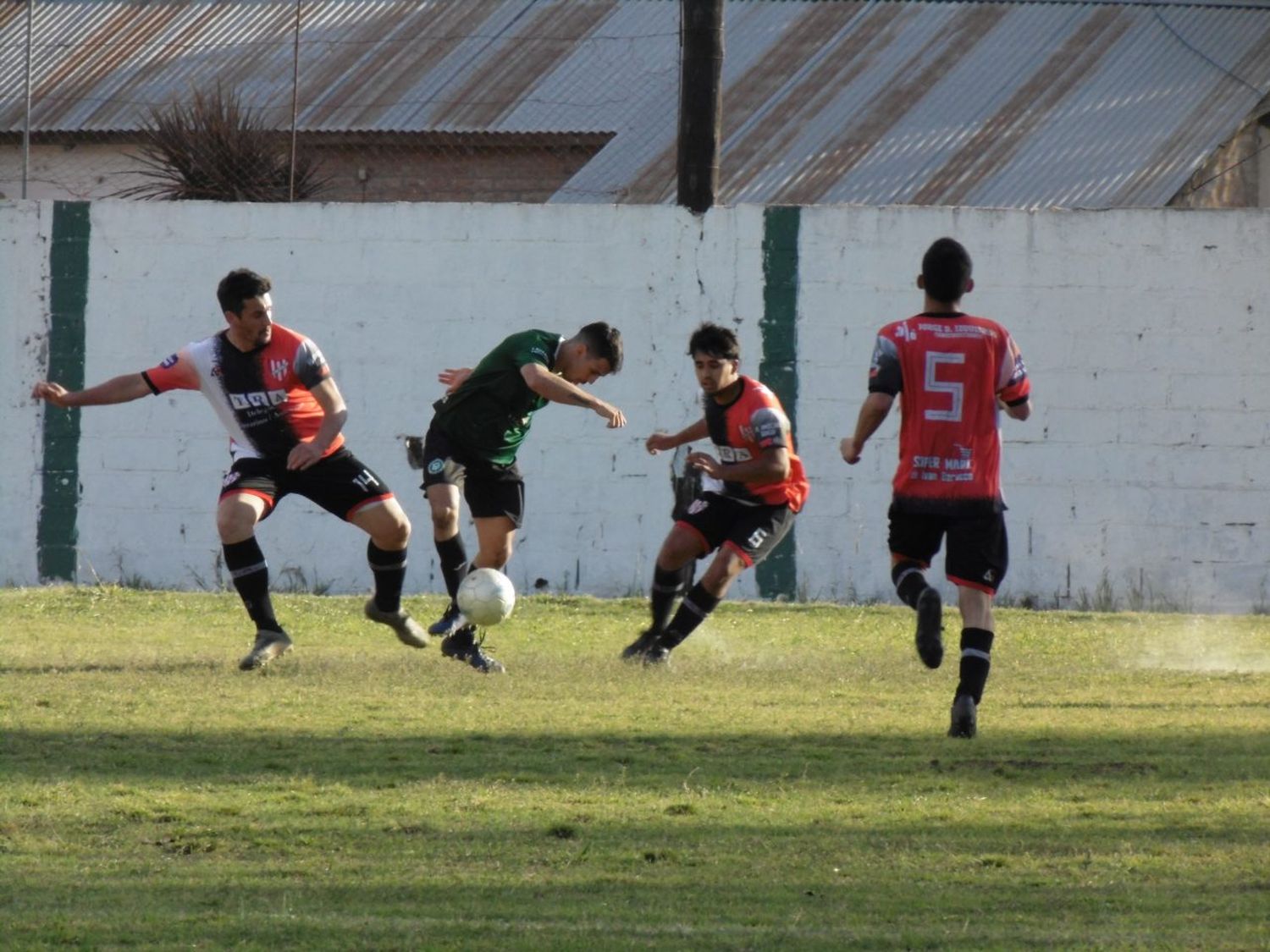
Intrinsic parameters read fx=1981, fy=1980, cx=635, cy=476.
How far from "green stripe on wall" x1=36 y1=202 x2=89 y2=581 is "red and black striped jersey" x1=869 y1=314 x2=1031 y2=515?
8.36 meters

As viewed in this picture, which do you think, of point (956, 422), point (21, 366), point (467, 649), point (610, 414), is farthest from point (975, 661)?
point (21, 366)

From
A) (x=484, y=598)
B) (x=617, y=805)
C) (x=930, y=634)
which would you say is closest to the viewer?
(x=617, y=805)

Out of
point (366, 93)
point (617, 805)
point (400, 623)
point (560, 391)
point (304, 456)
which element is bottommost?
point (617, 805)

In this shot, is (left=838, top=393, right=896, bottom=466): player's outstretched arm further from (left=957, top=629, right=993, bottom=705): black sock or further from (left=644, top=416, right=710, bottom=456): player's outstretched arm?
(left=644, top=416, right=710, bottom=456): player's outstretched arm

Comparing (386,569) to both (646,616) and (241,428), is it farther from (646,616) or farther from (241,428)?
(646,616)

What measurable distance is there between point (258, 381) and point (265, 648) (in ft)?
3.91

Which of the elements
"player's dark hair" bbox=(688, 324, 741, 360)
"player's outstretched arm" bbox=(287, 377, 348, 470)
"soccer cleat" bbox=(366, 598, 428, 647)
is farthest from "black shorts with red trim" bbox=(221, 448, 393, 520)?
"player's dark hair" bbox=(688, 324, 741, 360)

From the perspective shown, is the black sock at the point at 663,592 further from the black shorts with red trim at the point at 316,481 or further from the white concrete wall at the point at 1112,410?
the white concrete wall at the point at 1112,410

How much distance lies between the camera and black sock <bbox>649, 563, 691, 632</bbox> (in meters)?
9.59

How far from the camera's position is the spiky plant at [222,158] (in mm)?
16578

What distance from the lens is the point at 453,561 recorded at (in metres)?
9.59

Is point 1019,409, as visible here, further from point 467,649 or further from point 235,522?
point 235,522

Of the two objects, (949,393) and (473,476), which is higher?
(949,393)

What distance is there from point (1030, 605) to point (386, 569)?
19.3 ft
